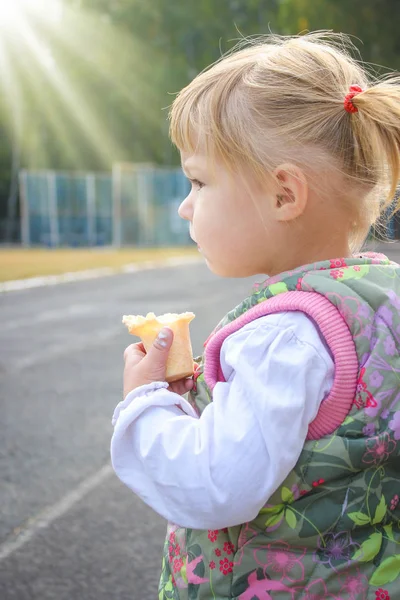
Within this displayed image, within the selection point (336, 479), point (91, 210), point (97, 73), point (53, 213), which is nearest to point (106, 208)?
point (91, 210)

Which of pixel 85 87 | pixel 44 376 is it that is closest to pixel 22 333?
pixel 44 376

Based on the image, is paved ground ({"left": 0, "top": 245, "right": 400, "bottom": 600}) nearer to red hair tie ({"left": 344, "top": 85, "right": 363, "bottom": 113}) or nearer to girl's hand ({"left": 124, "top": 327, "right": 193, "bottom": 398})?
girl's hand ({"left": 124, "top": 327, "right": 193, "bottom": 398})

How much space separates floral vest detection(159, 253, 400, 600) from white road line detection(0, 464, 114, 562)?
6.54 ft

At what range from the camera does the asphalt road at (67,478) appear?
3.10 m

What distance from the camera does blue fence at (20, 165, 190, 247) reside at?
113 ft

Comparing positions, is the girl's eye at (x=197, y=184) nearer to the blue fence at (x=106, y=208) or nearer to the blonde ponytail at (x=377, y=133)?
the blonde ponytail at (x=377, y=133)

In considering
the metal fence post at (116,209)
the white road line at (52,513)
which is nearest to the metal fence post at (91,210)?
the metal fence post at (116,209)

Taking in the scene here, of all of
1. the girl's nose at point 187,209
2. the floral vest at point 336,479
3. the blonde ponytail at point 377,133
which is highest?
the blonde ponytail at point 377,133

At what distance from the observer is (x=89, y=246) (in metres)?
36.2

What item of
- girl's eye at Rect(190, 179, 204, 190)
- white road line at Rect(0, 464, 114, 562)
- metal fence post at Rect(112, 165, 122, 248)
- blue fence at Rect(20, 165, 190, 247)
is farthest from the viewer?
metal fence post at Rect(112, 165, 122, 248)

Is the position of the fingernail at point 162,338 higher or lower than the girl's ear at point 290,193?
lower

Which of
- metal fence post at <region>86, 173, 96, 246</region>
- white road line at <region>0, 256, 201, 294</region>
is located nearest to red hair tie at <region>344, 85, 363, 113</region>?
white road line at <region>0, 256, 201, 294</region>

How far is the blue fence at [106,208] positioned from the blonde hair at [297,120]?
32518mm

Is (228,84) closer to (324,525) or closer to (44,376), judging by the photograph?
(324,525)
